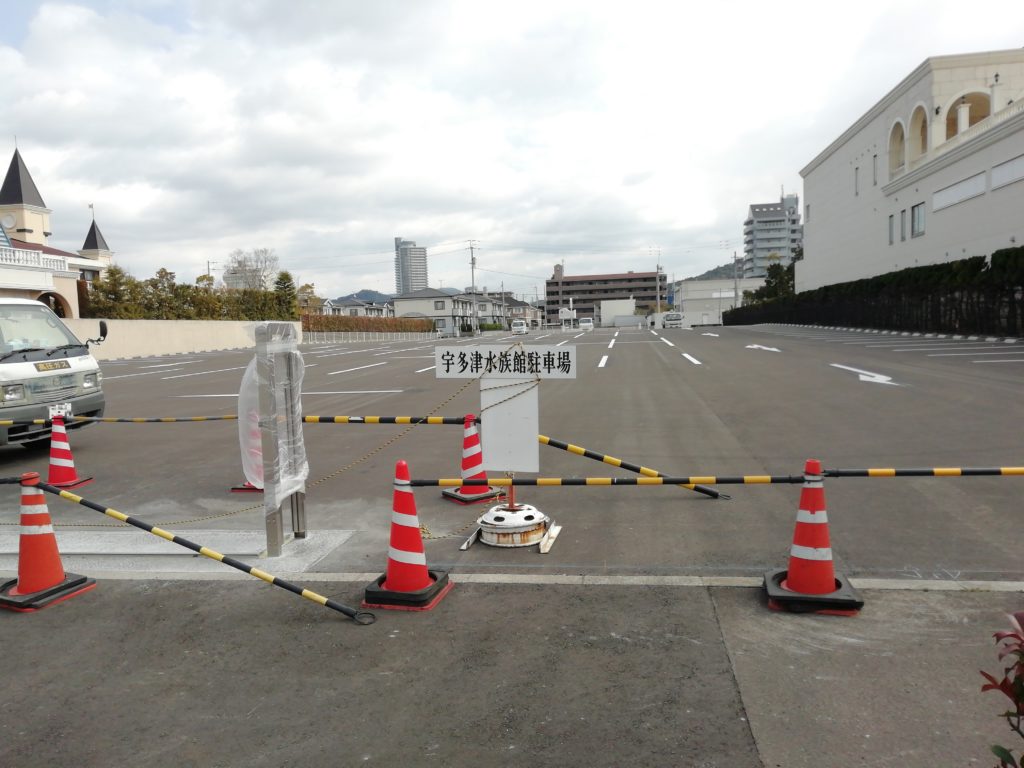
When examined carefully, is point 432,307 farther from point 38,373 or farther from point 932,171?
point 38,373

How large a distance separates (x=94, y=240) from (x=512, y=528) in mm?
104963

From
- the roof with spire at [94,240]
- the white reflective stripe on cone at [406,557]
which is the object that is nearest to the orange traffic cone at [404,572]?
the white reflective stripe on cone at [406,557]

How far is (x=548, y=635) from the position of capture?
416cm

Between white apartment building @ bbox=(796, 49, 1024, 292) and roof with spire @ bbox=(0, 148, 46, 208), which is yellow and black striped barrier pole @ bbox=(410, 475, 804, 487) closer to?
white apartment building @ bbox=(796, 49, 1024, 292)

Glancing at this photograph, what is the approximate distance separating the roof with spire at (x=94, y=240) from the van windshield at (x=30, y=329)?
3775 inches

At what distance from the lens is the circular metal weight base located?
18.7 feet

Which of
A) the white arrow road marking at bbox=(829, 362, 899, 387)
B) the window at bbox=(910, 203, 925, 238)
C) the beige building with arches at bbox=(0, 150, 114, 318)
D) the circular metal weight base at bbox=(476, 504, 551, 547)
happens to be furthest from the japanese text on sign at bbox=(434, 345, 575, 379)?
the window at bbox=(910, 203, 925, 238)

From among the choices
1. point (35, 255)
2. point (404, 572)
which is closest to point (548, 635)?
point (404, 572)

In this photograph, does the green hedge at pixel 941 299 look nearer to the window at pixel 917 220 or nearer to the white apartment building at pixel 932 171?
the white apartment building at pixel 932 171

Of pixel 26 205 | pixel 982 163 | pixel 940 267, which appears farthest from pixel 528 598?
pixel 26 205

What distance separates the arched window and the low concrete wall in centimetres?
3659

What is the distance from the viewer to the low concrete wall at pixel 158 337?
130ft

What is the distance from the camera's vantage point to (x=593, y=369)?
22.8 m

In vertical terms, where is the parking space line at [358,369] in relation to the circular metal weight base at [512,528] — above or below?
above
